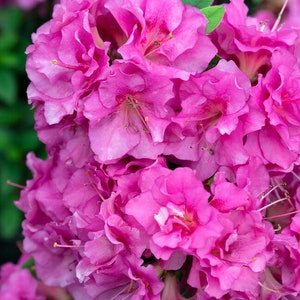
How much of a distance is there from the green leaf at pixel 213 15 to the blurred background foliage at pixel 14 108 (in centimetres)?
141

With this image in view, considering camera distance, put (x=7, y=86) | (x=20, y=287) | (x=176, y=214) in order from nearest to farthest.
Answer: (x=176, y=214), (x=20, y=287), (x=7, y=86)

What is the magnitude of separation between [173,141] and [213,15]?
0.23m

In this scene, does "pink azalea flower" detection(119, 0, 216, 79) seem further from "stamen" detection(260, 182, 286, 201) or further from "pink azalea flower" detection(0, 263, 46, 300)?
"pink azalea flower" detection(0, 263, 46, 300)

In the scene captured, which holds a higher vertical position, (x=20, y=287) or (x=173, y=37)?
(x=173, y=37)

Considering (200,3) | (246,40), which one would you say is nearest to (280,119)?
(246,40)

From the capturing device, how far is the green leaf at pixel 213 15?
49.1 inches

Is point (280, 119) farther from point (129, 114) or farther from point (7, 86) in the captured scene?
point (7, 86)

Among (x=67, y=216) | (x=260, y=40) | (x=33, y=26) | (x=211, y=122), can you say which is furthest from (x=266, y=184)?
(x=33, y=26)

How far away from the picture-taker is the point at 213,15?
1.26 metres

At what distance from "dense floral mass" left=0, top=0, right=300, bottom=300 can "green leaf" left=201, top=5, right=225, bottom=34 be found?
0.04 feet

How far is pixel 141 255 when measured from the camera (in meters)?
1.18

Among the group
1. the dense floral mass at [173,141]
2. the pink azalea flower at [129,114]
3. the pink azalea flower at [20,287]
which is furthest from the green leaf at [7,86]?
the pink azalea flower at [129,114]

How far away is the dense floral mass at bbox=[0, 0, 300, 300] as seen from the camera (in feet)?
3.75

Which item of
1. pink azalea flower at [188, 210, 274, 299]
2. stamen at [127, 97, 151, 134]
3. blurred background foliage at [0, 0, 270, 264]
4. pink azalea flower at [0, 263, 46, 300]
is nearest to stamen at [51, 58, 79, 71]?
stamen at [127, 97, 151, 134]
